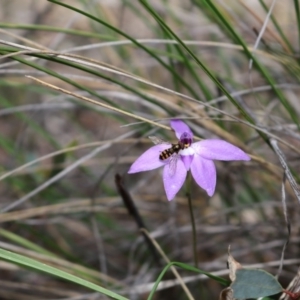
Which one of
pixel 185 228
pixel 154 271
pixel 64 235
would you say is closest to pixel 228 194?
pixel 185 228

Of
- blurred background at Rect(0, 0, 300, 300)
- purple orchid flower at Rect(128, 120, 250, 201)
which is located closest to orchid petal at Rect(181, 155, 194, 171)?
purple orchid flower at Rect(128, 120, 250, 201)

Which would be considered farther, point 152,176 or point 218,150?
point 152,176

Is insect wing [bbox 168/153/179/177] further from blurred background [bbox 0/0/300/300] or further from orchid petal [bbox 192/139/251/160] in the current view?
blurred background [bbox 0/0/300/300]

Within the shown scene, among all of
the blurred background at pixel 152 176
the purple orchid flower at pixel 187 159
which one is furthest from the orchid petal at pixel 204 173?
the blurred background at pixel 152 176

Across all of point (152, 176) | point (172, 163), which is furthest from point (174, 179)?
point (152, 176)

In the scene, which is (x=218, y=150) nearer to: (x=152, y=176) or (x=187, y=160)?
(x=187, y=160)

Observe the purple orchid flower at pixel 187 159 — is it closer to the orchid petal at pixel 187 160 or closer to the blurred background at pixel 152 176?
the orchid petal at pixel 187 160

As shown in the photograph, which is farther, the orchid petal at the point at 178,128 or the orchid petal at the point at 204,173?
the orchid petal at the point at 178,128
